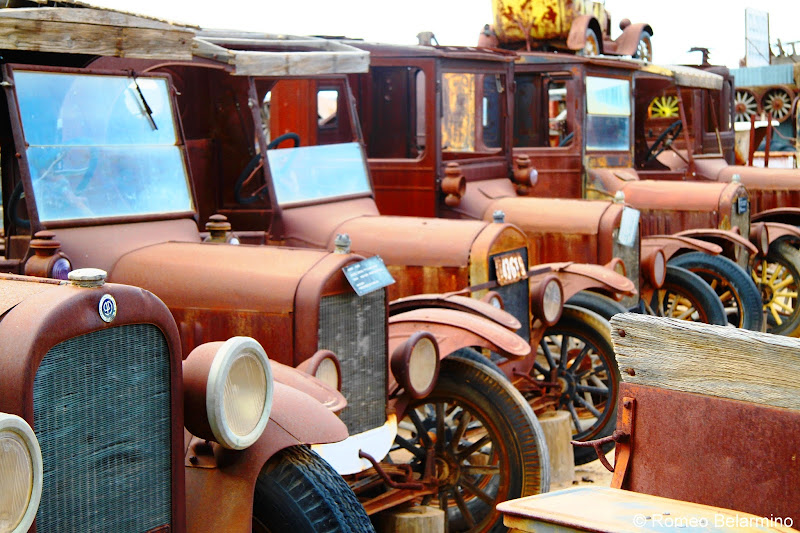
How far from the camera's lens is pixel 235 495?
9.71ft

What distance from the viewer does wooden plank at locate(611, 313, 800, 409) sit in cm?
250

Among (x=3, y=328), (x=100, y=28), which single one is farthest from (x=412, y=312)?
(x=3, y=328)

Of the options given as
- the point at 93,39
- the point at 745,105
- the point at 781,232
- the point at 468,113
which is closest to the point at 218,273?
the point at 93,39

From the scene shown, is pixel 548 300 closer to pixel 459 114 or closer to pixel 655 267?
pixel 655 267

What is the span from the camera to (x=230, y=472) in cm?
300

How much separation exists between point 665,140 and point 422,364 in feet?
25.5

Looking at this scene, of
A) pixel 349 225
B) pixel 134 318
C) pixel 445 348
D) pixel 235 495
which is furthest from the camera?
pixel 349 225

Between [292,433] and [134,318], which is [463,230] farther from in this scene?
[134,318]

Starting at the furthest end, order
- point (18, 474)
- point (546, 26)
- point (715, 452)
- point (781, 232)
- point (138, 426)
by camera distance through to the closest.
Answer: point (546, 26), point (781, 232), point (138, 426), point (715, 452), point (18, 474)

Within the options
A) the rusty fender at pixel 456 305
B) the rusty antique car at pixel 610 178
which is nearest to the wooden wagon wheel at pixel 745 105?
the rusty antique car at pixel 610 178

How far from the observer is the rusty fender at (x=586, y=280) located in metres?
6.33

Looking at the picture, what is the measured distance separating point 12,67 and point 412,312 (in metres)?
1.96

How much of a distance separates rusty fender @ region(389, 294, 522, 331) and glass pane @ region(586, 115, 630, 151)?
4.15m

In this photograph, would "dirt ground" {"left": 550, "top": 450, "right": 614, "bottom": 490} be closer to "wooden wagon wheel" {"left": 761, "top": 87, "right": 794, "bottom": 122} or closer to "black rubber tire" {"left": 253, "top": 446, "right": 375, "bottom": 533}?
"black rubber tire" {"left": 253, "top": 446, "right": 375, "bottom": 533}
